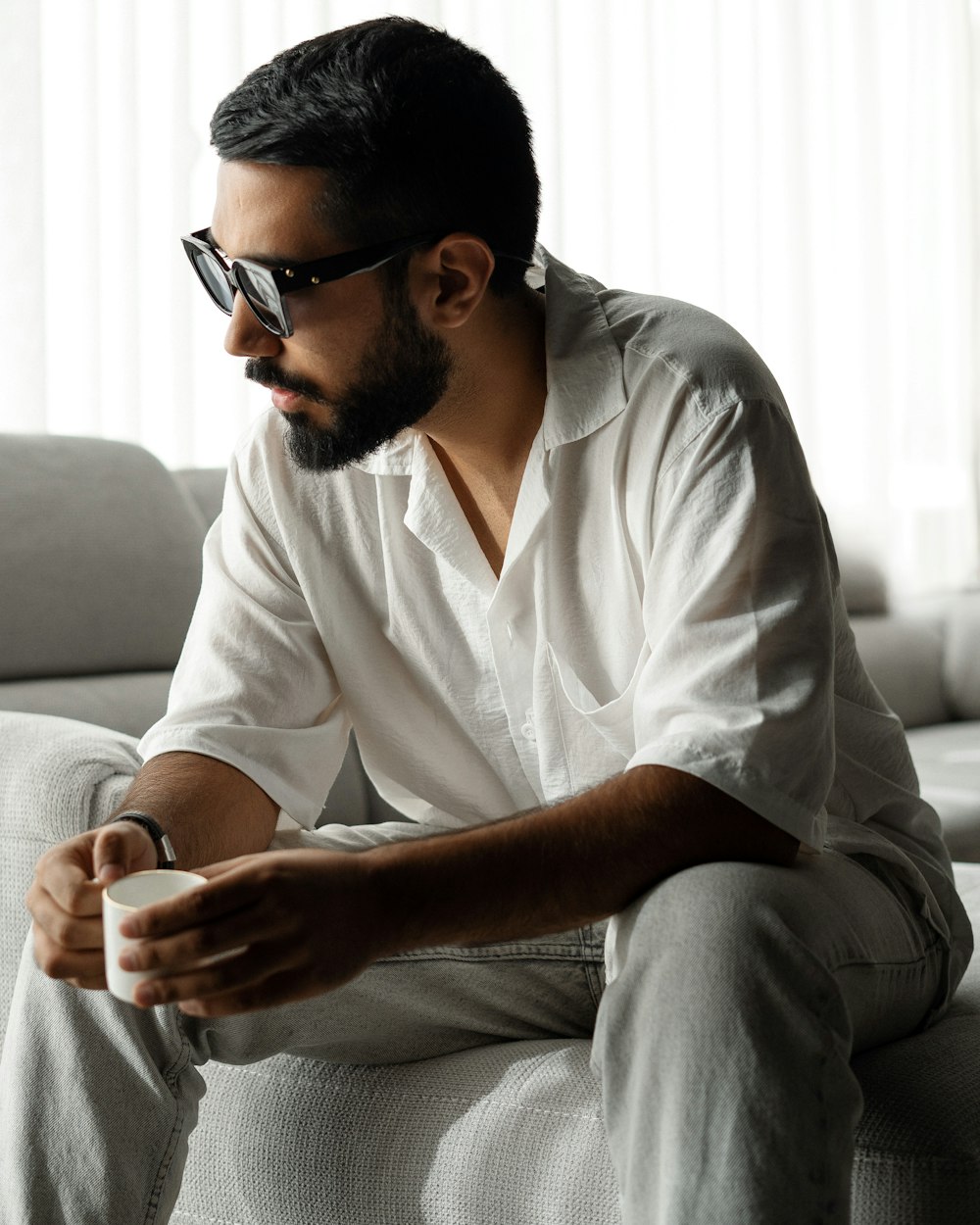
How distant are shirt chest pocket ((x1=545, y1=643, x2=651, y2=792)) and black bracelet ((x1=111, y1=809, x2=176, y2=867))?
36 centimetres

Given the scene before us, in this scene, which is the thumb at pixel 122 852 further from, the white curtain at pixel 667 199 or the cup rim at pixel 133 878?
the white curtain at pixel 667 199

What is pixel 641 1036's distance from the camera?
873mm

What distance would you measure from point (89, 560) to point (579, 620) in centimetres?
101

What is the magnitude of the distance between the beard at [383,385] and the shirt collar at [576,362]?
0.11 metres

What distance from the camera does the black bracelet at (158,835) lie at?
1140 mm

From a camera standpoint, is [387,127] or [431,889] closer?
[431,889]

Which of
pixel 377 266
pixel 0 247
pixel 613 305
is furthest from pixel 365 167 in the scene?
pixel 0 247

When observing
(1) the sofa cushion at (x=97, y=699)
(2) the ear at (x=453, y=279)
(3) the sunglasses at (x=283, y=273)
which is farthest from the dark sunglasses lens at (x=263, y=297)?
(1) the sofa cushion at (x=97, y=699)

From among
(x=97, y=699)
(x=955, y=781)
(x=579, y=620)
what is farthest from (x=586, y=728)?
(x=955, y=781)

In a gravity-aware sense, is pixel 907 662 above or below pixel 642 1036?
below

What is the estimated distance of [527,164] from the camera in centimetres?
135

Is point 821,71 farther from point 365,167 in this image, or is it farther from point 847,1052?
point 847,1052

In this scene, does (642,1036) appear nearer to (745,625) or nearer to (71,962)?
(745,625)

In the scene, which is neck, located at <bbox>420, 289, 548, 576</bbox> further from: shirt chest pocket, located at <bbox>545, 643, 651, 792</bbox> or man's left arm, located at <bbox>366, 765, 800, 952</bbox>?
man's left arm, located at <bbox>366, 765, 800, 952</bbox>
